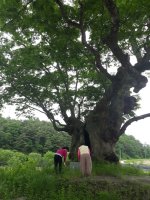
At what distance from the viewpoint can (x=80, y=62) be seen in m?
16.7

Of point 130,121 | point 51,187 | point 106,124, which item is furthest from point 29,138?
point 51,187

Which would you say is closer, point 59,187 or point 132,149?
point 59,187

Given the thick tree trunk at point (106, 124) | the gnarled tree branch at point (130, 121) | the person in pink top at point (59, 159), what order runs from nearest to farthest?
the person in pink top at point (59, 159) → the gnarled tree branch at point (130, 121) → the thick tree trunk at point (106, 124)

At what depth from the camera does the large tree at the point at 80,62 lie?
13.0 metres

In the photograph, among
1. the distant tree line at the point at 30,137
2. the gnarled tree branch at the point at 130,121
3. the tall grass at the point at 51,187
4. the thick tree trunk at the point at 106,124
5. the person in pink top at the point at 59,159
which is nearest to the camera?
the tall grass at the point at 51,187

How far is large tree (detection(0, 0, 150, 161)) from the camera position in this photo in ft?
42.7

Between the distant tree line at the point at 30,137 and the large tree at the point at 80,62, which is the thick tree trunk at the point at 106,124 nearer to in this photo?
the large tree at the point at 80,62

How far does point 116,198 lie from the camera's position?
10.7 m

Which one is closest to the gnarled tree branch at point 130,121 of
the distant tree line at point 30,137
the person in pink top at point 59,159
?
the person in pink top at point 59,159

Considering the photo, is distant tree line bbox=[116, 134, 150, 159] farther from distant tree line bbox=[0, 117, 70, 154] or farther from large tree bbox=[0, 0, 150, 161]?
large tree bbox=[0, 0, 150, 161]

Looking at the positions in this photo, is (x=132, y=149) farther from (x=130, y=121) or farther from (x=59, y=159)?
(x=59, y=159)

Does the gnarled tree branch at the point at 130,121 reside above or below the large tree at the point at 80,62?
below

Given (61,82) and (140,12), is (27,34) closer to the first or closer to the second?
(61,82)

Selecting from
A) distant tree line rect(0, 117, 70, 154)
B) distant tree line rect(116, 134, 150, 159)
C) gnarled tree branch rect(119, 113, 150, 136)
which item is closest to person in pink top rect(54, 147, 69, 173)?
gnarled tree branch rect(119, 113, 150, 136)
